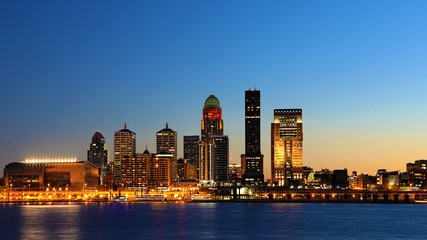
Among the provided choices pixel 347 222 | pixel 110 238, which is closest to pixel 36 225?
pixel 110 238

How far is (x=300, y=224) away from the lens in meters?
158

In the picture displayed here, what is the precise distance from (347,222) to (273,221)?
20.8 m

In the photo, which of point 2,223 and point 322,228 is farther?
point 2,223

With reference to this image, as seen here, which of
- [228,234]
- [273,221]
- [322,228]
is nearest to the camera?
[228,234]

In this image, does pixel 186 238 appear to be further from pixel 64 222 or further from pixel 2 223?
pixel 2 223

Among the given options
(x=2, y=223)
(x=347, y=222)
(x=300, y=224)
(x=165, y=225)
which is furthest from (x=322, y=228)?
(x=2, y=223)

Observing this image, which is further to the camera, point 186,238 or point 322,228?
point 322,228

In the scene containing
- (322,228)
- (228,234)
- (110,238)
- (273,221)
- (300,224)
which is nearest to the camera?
(110,238)

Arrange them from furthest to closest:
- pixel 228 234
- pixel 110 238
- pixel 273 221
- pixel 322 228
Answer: pixel 273 221
pixel 322 228
pixel 228 234
pixel 110 238

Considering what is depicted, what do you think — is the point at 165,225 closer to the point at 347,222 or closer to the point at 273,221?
the point at 273,221

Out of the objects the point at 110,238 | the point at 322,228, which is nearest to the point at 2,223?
the point at 110,238

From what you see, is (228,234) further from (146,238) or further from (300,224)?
(300,224)

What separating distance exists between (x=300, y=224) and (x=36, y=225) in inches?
2730

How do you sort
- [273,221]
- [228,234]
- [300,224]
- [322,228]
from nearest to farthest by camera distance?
[228,234] → [322,228] → [300,224] → [273,221]
